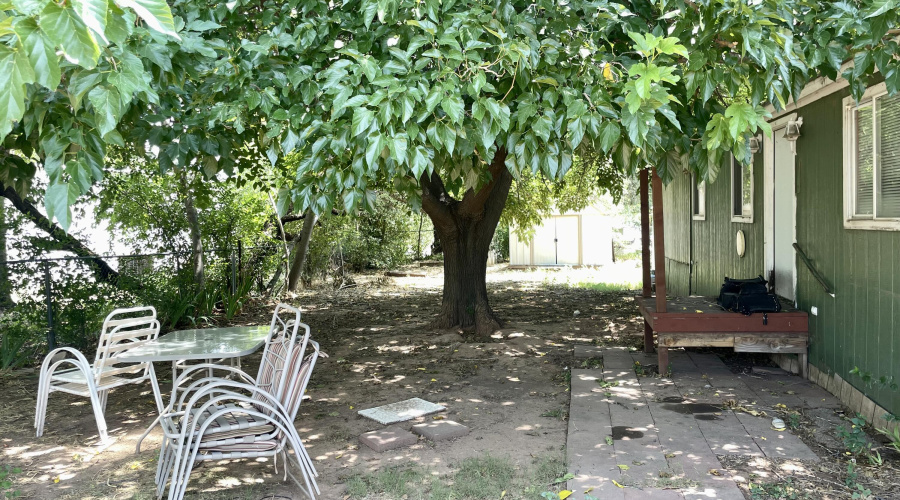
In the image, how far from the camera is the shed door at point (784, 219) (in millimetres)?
6820

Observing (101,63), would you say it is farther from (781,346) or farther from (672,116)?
(781,346)

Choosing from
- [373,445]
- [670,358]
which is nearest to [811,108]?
[670,358]

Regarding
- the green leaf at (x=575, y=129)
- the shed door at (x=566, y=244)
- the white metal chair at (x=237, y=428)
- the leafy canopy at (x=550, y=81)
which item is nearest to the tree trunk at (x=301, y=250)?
the leafy canopy at (x=550, y=81)

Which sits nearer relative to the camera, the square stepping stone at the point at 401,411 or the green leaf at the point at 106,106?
the green leaf at the point at 106,106

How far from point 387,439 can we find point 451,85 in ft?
9.08

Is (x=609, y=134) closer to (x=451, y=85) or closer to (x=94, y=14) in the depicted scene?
(x=451, y=85)

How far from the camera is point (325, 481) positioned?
13.9 ft

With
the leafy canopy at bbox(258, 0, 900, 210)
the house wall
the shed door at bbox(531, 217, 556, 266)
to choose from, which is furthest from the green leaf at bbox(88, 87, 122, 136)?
the shed door at bbox(531, 217, 556, 266)

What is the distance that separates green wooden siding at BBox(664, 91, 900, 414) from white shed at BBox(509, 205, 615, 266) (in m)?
15.3

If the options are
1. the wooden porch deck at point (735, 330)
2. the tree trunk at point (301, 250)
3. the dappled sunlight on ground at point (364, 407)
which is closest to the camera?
the dappled sunlight on ground at point (364, 407)

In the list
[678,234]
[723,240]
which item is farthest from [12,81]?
[678,234]

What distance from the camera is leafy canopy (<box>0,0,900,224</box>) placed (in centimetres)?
309

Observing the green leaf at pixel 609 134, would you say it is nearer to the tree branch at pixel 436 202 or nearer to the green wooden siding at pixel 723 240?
the green wooden siding at pixel 723 240

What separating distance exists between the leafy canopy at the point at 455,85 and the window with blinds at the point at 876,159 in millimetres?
1029
